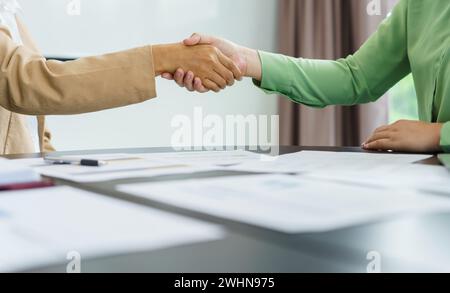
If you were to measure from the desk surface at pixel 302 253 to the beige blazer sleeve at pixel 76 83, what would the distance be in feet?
2.42

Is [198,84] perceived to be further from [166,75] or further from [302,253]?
[302,253]

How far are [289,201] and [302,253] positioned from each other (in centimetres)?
16

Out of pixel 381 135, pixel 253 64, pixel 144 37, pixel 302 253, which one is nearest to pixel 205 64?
pixel 253 64

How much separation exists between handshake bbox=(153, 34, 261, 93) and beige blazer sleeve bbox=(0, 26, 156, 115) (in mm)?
235

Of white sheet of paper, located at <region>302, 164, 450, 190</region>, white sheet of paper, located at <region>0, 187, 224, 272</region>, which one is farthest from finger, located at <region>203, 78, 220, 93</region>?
white sheet of paper, located at <region>0, 187, 224, 272</region>

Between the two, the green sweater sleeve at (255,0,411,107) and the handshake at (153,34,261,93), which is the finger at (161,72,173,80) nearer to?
the handshake at (153,34,261,93)

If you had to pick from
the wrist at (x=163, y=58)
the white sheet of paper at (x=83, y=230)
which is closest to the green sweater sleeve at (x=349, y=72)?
the wrist at (x=163, y=58)

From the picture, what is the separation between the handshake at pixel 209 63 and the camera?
1.34 m

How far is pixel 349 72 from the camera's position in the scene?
1.45 metres

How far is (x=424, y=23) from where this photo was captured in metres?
1.30

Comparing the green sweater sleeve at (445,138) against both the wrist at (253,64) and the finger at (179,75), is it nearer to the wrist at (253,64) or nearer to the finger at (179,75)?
the wrist at (253,64)

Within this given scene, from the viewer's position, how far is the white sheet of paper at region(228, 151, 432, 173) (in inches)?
28.2

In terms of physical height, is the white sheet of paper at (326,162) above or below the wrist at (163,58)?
below

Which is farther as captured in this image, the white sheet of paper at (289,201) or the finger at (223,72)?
the finger at (223,72)
